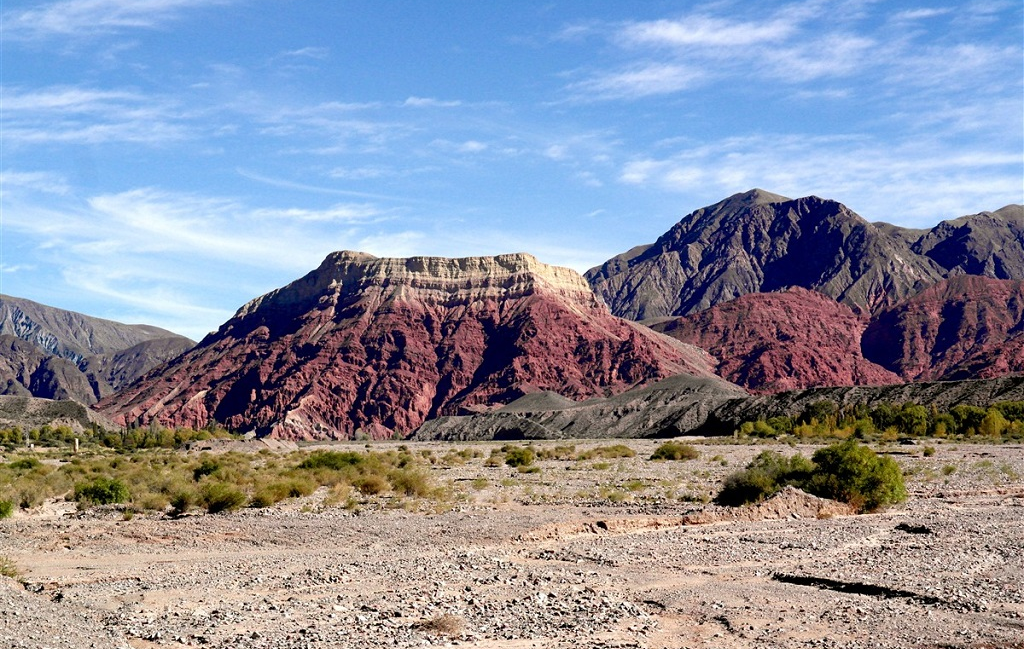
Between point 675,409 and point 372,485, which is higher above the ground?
point 675,409

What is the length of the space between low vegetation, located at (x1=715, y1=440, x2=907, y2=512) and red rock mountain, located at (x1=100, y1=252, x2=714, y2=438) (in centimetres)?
13418

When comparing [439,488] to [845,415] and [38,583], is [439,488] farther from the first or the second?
[845,415]

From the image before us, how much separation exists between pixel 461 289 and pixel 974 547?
17702 centimetres

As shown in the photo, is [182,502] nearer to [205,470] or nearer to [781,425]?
[205,470]

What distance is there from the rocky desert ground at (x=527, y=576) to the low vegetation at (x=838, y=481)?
732 mm

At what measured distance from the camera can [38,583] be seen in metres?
19.5

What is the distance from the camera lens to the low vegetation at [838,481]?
29.4m

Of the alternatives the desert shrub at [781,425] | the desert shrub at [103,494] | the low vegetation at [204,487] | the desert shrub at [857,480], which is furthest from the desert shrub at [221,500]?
the desert shrub at [781,425]

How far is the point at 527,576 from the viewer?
19.0m

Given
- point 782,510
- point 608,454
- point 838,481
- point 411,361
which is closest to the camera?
point 782,510

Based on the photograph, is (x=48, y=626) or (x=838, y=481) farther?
(x=838, y=481)

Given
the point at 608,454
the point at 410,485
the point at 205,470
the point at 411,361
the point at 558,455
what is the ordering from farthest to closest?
the point at 411,361
the point at 558,455
the point at 608,454
the point at 205,470
the point at 410,485

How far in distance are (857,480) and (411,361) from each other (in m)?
154

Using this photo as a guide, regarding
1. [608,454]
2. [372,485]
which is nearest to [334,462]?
[372,485]
